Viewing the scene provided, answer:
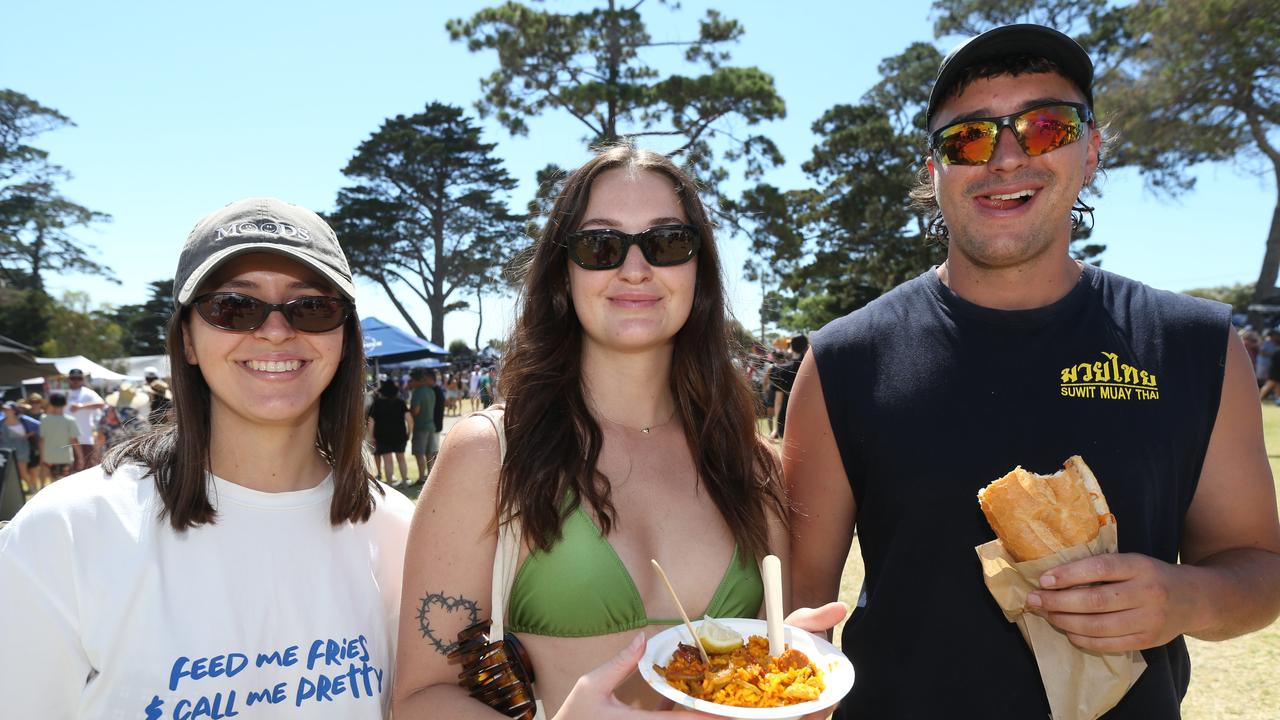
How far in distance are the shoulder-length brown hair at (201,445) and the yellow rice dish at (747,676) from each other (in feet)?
3.58

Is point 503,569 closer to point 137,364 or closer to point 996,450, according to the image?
point 996,450

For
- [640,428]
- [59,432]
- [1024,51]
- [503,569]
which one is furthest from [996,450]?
[59,432]

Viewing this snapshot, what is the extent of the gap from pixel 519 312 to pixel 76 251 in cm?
5479

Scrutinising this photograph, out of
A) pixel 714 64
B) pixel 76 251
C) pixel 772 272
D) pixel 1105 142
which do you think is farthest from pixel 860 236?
pixel 76 251

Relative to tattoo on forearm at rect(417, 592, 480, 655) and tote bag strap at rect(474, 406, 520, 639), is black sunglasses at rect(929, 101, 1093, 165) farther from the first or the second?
tattoo on forearm at rect(417, 592, 480, 655)

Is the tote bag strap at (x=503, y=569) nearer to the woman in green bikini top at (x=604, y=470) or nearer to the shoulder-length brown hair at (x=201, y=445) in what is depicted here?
the woman in green bikini top at (x=604, y=470)

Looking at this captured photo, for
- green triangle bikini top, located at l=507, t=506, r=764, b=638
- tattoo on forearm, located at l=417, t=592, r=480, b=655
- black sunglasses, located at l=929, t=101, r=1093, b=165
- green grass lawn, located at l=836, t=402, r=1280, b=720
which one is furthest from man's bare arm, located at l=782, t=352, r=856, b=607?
green grass lawn, located at l=836, t=402, r=1280, b=720

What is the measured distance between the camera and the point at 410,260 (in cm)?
5147

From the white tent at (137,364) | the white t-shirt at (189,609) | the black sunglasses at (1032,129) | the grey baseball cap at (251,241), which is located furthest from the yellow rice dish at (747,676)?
the white tent at (137,364)

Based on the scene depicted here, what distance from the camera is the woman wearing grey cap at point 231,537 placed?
1.73 m

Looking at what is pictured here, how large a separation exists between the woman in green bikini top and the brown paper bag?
63 cm

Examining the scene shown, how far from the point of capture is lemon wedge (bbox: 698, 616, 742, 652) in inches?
64.0

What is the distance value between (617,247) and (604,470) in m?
0.63

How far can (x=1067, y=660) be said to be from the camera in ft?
5.75
